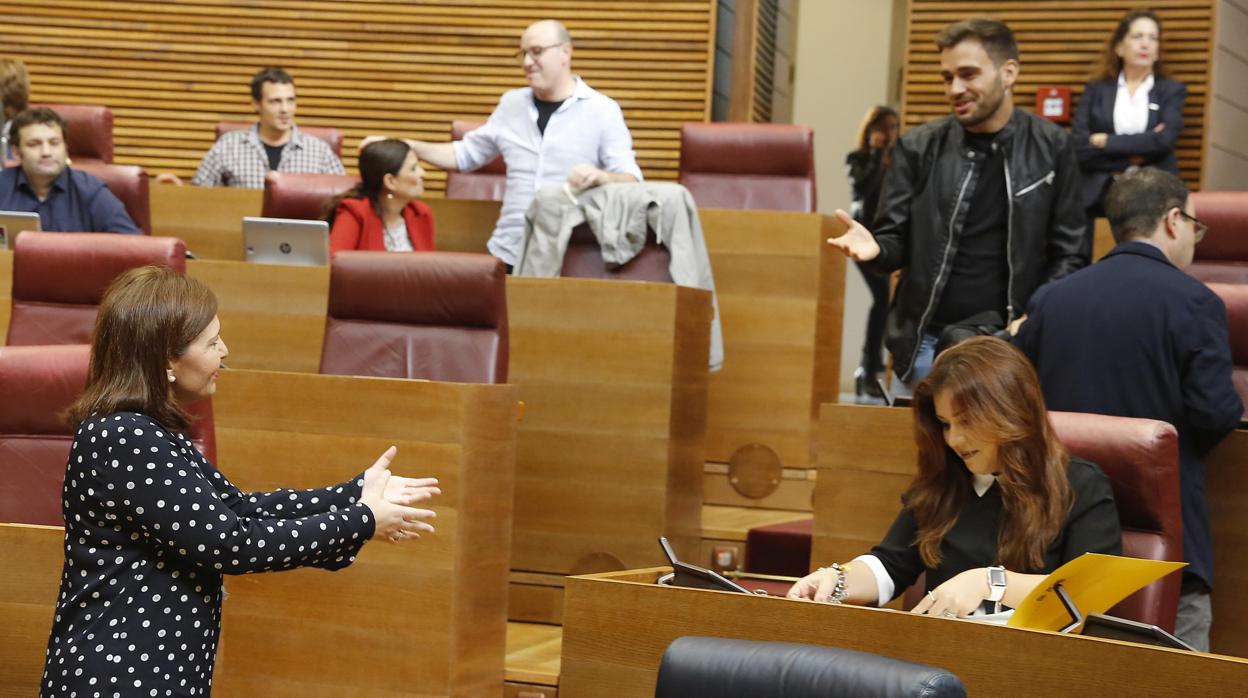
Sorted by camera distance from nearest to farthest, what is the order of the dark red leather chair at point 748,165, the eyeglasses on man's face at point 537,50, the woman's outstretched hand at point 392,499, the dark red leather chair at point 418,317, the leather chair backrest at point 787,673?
the leather chair backrest at point 787,673, the woman's outstretched hand at point 392,499, the dark red leather chair at point 418,317, the eyeglasses on man's face at point 537,50, the dark red leather chair at point 748,165

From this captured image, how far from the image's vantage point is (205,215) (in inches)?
202

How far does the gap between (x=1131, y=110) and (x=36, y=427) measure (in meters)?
4.17

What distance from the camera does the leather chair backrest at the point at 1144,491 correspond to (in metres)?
2.32

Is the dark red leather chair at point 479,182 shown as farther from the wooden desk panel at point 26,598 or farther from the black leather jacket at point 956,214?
the wooden desk panel at point 26,598

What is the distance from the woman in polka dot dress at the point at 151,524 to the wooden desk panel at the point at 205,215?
10.5 feet

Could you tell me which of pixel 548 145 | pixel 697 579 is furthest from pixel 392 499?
pixel 548 145

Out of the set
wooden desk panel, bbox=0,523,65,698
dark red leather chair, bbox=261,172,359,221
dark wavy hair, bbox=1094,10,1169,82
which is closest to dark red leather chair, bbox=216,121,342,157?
dark red leather chair, bbox=261,172,359,221

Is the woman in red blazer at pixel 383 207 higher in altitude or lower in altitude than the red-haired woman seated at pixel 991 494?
higher

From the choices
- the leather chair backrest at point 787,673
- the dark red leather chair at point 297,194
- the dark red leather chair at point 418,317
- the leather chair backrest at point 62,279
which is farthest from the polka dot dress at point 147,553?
the dark red leather chair at point 297,194

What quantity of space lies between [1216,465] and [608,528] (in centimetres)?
144

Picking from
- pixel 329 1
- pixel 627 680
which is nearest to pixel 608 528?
pixel 627 680

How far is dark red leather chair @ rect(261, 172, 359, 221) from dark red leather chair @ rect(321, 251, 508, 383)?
131 cm

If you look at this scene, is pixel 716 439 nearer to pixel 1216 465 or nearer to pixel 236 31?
pixel 1216 465

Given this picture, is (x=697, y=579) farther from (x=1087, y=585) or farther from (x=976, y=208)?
(x=976, y=208)
